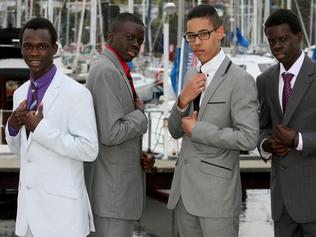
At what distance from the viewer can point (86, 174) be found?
520cm

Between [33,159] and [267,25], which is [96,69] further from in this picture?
[267,25]

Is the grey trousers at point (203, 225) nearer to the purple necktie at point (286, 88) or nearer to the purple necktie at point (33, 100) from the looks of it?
the purple necktie at point (286, 88)

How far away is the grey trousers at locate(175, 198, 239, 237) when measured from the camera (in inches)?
193

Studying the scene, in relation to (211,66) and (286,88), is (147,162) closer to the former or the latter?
(211,66)

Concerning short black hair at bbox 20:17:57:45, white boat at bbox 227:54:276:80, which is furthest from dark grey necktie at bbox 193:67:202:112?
white boat at bbox 227:54:276:80

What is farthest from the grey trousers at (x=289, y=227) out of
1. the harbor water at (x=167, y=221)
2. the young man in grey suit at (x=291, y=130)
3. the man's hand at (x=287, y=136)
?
the harbor water at (x=167, y=221)

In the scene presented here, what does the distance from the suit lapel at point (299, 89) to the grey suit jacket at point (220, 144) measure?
32cm

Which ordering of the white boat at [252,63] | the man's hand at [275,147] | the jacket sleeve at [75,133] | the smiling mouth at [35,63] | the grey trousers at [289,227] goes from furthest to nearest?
the white boat at [252,63]
the grey trousers at [289,227]
the man's hand at [275,147]
the smiling mouth at [35,63]
the jacket sleeve at [75,133]

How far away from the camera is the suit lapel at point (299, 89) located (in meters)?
5.06

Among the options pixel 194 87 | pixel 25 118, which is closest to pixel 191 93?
pixel 194 87

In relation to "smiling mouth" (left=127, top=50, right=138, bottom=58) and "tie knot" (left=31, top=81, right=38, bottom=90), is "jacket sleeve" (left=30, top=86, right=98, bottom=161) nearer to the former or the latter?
"tie knot" (left=31, top=81, right=38, bottom=90)

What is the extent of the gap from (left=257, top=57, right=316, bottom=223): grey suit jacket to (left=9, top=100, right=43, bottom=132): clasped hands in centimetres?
158

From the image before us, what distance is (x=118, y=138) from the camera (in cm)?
495

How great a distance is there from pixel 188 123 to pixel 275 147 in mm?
625
